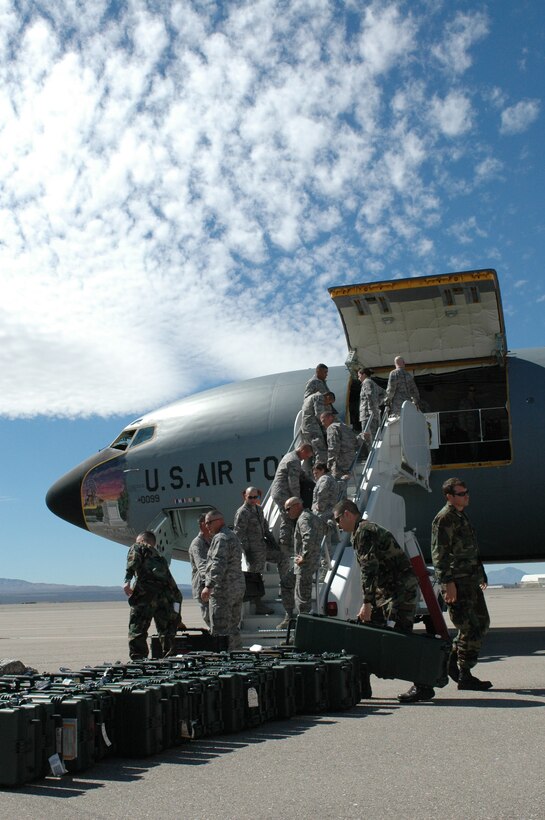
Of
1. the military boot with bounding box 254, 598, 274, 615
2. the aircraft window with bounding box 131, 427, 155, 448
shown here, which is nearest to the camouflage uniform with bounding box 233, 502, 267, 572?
the military boot with bounding box 254, 598, 274, 615

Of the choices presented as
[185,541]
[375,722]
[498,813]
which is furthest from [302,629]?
[185,541]

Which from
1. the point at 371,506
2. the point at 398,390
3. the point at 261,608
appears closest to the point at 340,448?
the point at 371,506

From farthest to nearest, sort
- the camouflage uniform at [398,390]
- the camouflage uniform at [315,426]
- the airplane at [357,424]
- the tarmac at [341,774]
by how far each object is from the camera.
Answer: the airplane at [357,424]
the camouflage uniform at [398,390]
the camouflage uniform at [315,426]
the tarmac at [341,774]

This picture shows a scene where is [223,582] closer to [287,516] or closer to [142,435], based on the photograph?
[287,516]

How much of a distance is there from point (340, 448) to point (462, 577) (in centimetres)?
492

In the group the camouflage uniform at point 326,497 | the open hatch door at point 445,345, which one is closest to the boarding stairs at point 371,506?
the camouflage uniform at point 326,497

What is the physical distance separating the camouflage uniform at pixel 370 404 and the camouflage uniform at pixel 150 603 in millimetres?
5252

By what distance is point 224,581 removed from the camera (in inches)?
378

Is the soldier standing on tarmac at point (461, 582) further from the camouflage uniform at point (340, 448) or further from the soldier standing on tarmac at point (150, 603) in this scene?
the camouflage uniform at point (340, 448)

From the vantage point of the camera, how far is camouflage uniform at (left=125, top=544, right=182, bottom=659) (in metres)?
9.20

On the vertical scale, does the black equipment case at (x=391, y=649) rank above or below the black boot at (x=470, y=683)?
above

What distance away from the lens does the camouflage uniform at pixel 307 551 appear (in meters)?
10.2

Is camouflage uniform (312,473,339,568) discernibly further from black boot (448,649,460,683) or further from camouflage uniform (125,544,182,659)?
black boot (448,649,460,683)

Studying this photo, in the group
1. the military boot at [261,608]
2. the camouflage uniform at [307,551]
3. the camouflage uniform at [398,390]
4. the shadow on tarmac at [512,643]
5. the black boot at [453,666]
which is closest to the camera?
the black boot at [453,666]
